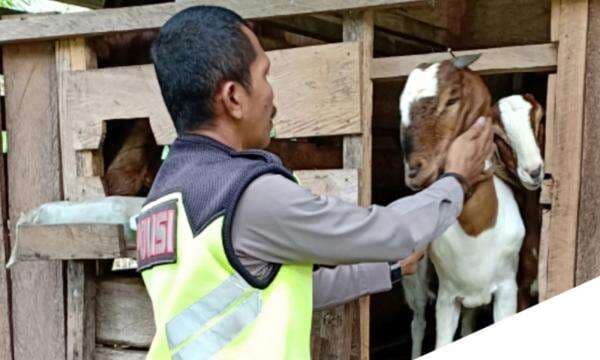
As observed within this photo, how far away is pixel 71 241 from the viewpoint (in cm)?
232

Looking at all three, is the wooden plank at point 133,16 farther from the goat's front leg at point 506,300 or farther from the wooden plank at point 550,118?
the goat's front leg at point 506,300

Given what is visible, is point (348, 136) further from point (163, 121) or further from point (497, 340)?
point (497, 340)

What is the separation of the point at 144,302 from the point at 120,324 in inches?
5.5

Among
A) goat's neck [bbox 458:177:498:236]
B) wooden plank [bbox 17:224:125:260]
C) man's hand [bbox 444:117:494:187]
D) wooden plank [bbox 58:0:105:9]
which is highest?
wooden plank [bbox 58:0:105:9]

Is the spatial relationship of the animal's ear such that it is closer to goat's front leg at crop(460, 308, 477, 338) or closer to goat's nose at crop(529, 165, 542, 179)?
goat's nose at crop(529, 165, 542, 179)

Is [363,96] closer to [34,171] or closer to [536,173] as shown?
[536,173]

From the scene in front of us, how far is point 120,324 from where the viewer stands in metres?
2.57

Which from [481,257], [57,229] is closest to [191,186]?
[57,229]

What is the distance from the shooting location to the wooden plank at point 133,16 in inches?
85.7

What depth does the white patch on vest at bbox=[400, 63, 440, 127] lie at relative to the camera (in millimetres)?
1974

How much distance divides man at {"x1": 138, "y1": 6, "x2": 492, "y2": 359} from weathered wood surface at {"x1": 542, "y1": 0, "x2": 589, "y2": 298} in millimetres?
680

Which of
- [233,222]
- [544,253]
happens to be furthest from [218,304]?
[544,253]

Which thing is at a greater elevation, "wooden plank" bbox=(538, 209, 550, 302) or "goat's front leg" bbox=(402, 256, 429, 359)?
"wooden plank" bbox=(538, 209, 550, 302)

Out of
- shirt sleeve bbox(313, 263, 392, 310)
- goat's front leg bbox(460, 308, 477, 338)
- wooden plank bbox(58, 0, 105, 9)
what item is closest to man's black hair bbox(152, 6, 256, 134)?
shirt sleeve bbox(313, 263, 392, 310)
